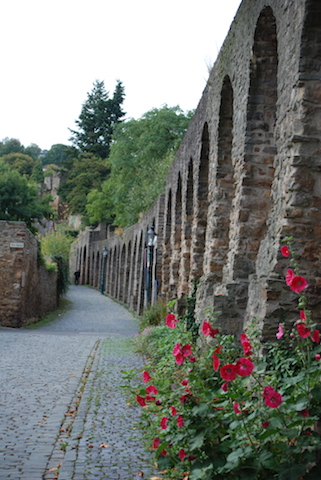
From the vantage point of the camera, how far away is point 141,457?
5.16m

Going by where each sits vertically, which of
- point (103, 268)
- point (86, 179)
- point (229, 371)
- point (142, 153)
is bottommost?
point (103, 268)

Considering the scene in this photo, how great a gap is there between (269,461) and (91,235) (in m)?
50.1

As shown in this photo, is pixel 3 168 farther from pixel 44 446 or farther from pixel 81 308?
pixel 44 446

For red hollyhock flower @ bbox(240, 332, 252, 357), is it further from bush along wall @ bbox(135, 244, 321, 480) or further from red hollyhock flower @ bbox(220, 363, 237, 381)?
red hollyhock flower @ bbox(220, 363, 237, 381)

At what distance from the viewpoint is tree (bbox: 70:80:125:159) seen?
69.4 meters

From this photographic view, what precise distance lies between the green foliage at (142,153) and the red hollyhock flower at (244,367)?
3124 cm

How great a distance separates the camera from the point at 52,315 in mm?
24031

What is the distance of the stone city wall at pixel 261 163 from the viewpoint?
22.6 ft

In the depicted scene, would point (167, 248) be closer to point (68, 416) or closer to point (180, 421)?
point (68, 416)

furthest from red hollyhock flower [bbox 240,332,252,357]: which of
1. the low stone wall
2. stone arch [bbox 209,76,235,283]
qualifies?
the low stone wall

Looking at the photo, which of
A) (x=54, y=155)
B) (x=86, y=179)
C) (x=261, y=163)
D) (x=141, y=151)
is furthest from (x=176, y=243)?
(x=54, y=155)

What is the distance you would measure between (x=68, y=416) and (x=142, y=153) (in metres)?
35.6

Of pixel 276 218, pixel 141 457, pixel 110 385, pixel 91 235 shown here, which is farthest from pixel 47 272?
pixel 91 235

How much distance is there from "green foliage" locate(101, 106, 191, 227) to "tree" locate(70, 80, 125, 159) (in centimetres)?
2443
